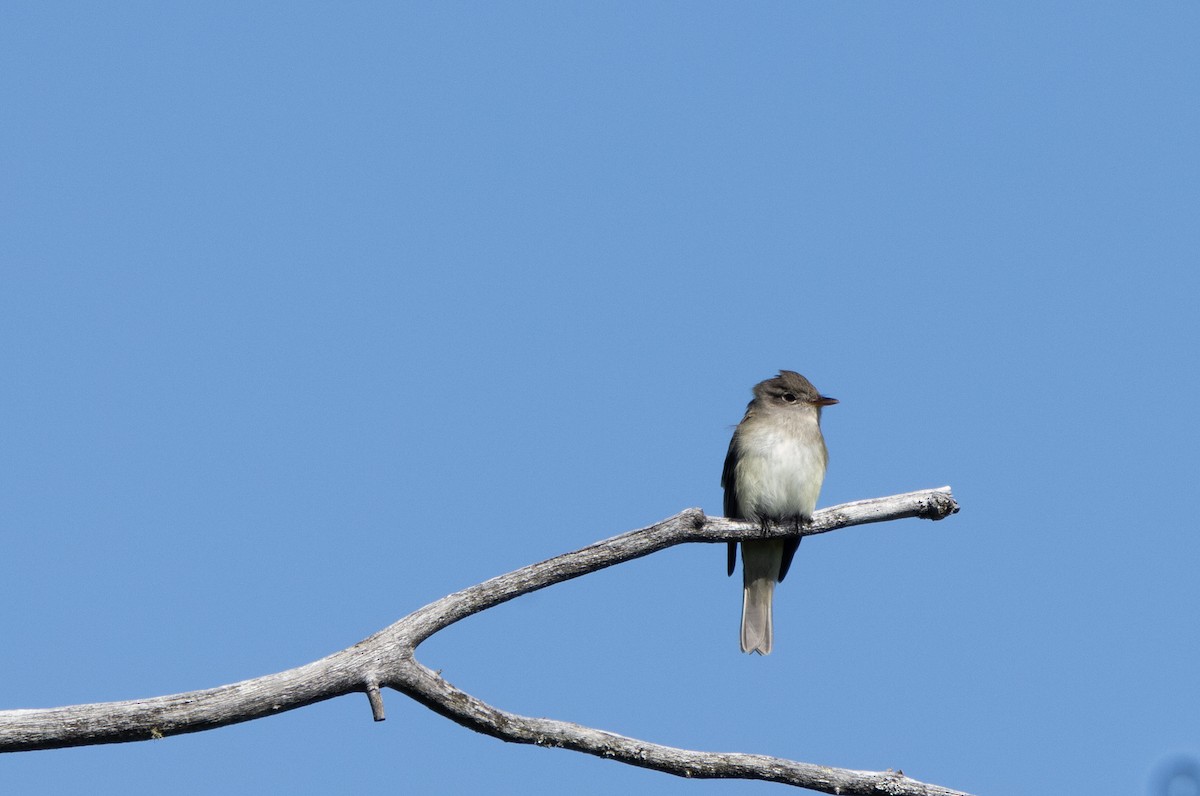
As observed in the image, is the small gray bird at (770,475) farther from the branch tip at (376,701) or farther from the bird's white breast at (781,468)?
the branch tip at (376,701)

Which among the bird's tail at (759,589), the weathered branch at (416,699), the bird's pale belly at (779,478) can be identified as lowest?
the weathered branch at (416,699)

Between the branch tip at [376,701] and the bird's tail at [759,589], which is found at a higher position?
the bird's tail at [759,589]

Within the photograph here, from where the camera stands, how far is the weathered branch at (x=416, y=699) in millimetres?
7207

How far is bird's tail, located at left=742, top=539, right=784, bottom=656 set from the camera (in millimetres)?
10383

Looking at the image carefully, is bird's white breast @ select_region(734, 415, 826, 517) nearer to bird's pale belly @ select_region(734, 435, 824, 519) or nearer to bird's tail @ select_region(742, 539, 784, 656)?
bird's pale belly @ select_region(734, 435, 824, 519)

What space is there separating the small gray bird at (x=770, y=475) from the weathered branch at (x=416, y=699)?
9.10 feet

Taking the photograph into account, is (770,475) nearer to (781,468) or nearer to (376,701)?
(781,468)

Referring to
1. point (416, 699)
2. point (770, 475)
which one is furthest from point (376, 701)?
point (770, 475)

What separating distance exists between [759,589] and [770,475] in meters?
1.09

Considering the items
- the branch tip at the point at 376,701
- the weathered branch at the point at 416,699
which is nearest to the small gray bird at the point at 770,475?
the weathered branch at the point at 416,699

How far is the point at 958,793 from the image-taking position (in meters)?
7.31

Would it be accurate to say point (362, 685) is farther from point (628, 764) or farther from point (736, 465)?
point (736, 465)

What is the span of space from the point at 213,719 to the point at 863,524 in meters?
4.35

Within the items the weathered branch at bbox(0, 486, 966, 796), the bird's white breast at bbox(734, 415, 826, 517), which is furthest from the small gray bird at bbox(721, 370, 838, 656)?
the weathered branch at bbox(0, 486, 966, 796)
